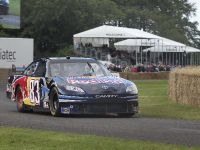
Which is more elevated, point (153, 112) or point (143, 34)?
point (143, 34)

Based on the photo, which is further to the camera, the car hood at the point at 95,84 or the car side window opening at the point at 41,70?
the car side window opening at the point at 41,70

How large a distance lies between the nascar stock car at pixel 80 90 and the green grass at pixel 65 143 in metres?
3.95

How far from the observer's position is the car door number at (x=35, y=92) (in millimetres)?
16625

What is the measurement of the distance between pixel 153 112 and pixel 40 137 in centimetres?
767

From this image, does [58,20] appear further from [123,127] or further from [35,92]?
[123,127]

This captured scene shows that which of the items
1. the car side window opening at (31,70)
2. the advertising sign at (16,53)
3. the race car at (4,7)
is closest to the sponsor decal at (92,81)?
the car side window opening at (31,70)

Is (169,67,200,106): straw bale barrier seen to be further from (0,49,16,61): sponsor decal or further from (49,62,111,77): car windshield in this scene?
(0,49,16,61): sponsor decal

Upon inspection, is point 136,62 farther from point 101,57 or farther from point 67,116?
point 67,116

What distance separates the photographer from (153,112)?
17969 millimetres

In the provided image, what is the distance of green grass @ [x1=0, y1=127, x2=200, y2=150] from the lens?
948 cm

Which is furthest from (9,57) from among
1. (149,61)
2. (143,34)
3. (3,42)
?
(149,61)

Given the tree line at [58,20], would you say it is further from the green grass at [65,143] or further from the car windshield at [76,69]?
the green grass at [65,143]

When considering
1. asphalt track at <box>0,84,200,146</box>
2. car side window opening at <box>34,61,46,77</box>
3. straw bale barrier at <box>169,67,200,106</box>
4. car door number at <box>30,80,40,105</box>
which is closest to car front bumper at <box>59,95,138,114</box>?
asphalt track at <box>0,84,200,146</box>

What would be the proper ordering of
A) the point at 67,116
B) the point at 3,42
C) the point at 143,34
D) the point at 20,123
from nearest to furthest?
the point at 20,123 < the point at 67,116 < the point at 3,42 < the point at 143,34
